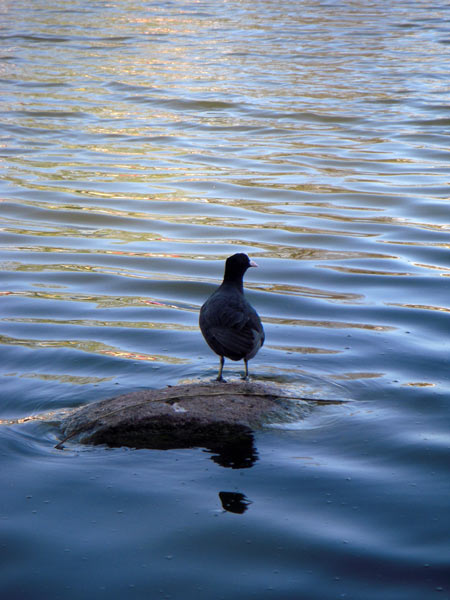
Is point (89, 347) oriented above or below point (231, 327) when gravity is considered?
below

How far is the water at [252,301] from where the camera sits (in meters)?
5.21

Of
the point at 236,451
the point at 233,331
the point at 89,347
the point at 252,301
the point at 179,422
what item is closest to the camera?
the point at 236,451

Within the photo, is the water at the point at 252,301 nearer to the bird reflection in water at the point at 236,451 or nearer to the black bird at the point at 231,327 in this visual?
the bird reflection in water at the point at 236,451

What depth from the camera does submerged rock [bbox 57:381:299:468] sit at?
21.1 ft

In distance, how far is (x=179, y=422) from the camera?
6.47 meters

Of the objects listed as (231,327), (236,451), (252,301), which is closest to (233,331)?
(231,327)

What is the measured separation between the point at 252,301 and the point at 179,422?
4.00m

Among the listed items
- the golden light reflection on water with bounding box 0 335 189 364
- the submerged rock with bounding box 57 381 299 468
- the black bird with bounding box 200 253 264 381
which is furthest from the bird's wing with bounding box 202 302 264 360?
the golden light reflection on water with bounding box 0 335 189 364

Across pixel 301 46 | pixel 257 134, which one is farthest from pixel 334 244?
pixel 301 46

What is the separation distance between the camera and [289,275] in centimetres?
1129

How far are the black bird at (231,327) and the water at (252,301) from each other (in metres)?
0.68

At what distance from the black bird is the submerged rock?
0.43 metres

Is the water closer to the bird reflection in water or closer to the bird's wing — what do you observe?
the bird reflection in water

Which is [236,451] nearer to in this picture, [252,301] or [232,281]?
[232,281]
